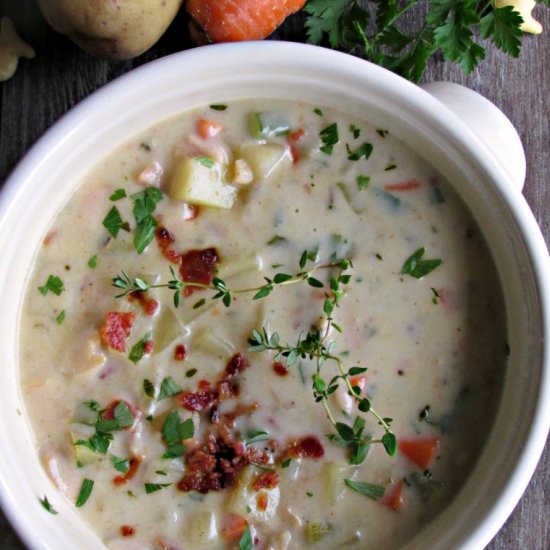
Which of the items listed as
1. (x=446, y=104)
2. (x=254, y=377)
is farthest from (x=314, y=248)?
(x=446, y=104)

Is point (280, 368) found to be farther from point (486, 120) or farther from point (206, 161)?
point (486, 120)

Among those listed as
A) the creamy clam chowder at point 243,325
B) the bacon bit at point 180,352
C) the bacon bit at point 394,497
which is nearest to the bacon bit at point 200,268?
the creamy clam chowder at point 243,325

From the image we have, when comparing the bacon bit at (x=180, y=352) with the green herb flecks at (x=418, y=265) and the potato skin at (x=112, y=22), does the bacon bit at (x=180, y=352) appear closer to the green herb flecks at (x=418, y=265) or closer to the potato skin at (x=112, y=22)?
the green herb flecks at (x=418, y=265)

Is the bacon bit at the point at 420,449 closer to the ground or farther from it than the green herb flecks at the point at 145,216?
closer to the ground

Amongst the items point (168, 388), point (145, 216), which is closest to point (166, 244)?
point (145, 216)

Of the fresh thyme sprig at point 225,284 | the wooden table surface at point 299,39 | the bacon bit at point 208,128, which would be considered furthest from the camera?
the wooden table surface at point 299,39
